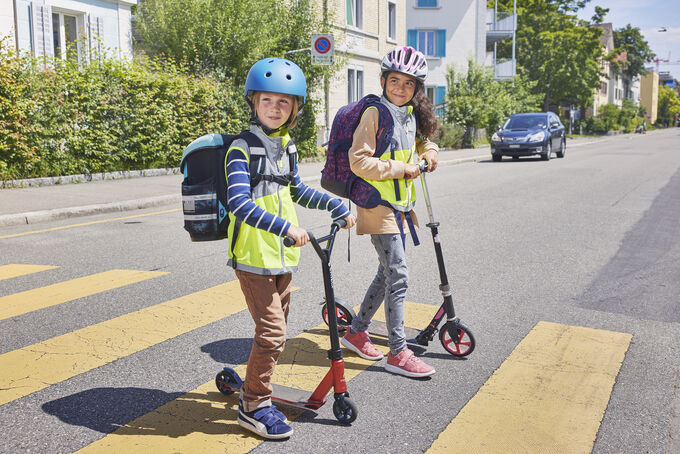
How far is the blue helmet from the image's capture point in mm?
3043

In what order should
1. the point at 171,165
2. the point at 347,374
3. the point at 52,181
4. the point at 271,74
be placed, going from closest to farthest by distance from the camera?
the point at 271,74, the point at 347,374, the point at 52,181, the point at 171,165

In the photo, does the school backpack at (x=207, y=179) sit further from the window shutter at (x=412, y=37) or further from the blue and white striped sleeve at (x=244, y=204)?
the window shutter at (x=412, y=37)

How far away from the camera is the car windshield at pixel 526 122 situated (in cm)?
2469

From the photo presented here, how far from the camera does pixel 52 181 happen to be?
44.5 feet

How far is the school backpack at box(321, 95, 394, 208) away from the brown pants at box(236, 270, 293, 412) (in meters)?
0.92

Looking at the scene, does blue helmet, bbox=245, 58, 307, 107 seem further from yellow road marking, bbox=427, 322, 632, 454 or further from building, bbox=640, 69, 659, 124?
building, bbox=640, 69, 659, 124

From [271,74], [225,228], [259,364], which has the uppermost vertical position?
[271,74]

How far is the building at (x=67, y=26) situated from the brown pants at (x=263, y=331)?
13.7m

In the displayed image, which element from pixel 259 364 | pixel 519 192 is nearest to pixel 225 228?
pixel 259 364

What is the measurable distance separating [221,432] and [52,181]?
38.4 feet

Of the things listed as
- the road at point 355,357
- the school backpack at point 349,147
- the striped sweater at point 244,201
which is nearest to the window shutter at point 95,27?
the road at point 355,357

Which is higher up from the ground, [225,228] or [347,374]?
[225,228]

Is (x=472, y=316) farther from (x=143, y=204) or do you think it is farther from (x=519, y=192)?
(x=519, y=192)

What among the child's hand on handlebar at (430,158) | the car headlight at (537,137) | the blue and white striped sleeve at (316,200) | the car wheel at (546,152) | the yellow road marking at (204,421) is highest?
the car headlight at (537,137)
